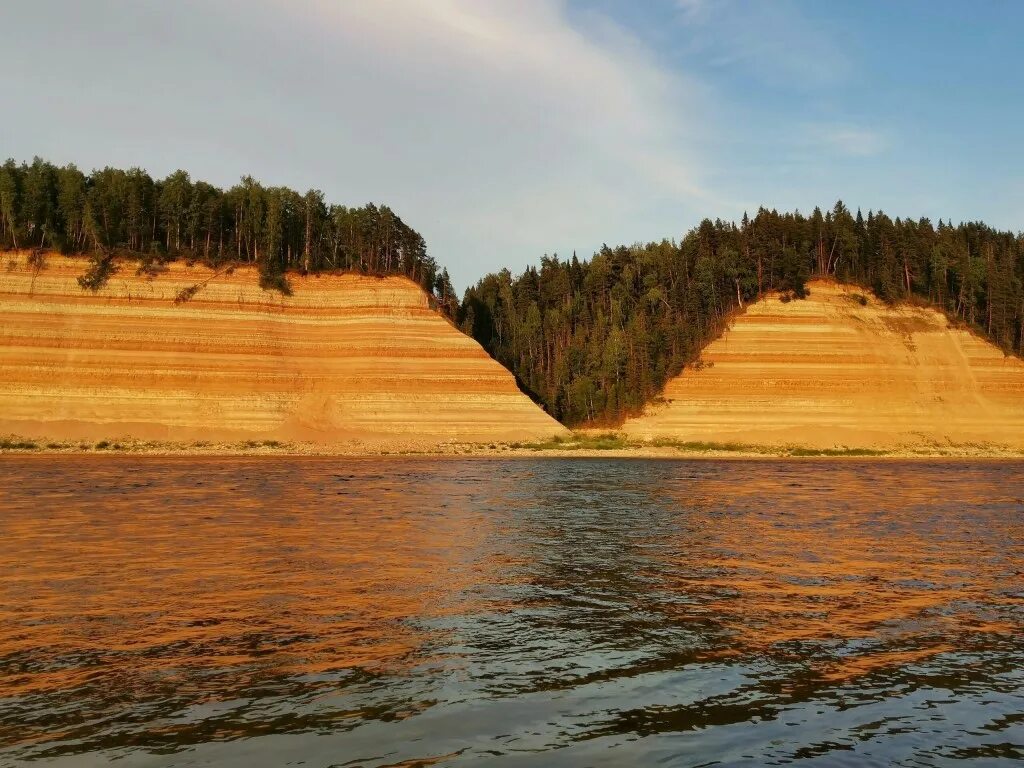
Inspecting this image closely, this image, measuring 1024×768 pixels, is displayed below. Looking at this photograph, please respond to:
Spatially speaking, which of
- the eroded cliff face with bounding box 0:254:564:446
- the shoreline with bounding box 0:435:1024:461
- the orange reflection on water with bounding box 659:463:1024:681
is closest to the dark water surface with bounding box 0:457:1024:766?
the orange reflection on water with bounding box 659:463:1024:681

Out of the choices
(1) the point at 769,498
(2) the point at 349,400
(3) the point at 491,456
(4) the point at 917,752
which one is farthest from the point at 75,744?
(2) the point at 349,400

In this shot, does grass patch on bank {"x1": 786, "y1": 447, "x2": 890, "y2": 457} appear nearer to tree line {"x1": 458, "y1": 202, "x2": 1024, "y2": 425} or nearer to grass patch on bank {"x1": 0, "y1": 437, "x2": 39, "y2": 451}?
tree line {"x1": 458, "y1": 202, "x2": 1024, "y2": 425}

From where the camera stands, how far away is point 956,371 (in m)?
71.8

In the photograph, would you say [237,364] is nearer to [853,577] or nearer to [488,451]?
[488,451]

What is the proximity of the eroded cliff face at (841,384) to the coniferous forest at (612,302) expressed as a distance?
2606 mm

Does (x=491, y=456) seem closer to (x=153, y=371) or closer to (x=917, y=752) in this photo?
(x=153, y=371)

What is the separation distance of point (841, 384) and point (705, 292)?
747 inches

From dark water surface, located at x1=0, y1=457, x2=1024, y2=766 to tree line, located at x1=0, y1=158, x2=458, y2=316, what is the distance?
182ft

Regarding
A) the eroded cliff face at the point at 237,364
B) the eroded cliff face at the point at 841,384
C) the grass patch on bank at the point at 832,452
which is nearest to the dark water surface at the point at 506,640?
the eroded cliff face at the point at 237,364

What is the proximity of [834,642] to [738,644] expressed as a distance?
3.84 feet

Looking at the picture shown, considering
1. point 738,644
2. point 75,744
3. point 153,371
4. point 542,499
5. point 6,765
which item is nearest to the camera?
point 6,765

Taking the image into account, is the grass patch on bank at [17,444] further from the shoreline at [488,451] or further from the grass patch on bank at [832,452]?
the grass patch on bank at [832,452]

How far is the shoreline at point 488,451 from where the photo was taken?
54.7 meters

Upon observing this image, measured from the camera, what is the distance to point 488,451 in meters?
60.4
